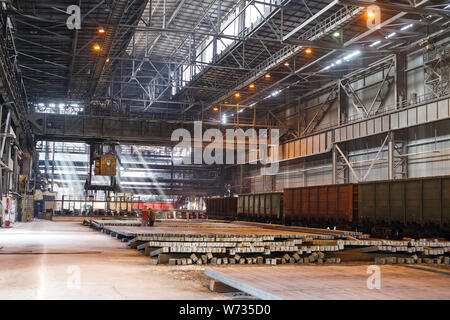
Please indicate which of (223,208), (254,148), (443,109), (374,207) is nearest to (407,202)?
(374,207)

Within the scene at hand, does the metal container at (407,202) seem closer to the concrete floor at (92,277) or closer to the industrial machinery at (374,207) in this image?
the industrial machinery at (374,207)

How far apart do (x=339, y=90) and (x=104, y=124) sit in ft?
53.9

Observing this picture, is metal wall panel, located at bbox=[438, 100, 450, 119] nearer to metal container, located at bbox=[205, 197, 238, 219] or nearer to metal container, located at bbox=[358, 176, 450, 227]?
metal container, located at bbox=[358, 176, 450, 227]

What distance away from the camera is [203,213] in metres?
41.9

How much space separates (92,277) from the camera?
8445mm

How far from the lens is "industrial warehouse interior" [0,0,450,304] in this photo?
834 cm

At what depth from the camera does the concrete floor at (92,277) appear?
6.99 meters

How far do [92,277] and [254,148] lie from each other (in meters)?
27.7

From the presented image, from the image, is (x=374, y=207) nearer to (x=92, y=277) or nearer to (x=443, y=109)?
(x=443, y=109)

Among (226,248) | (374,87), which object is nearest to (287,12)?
(374,87)

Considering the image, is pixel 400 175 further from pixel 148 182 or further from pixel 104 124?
pixel 148 182

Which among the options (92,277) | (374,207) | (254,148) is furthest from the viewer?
(254,148)

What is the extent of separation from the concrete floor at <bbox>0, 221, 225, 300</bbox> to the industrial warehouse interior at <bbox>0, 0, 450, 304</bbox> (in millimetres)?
50
